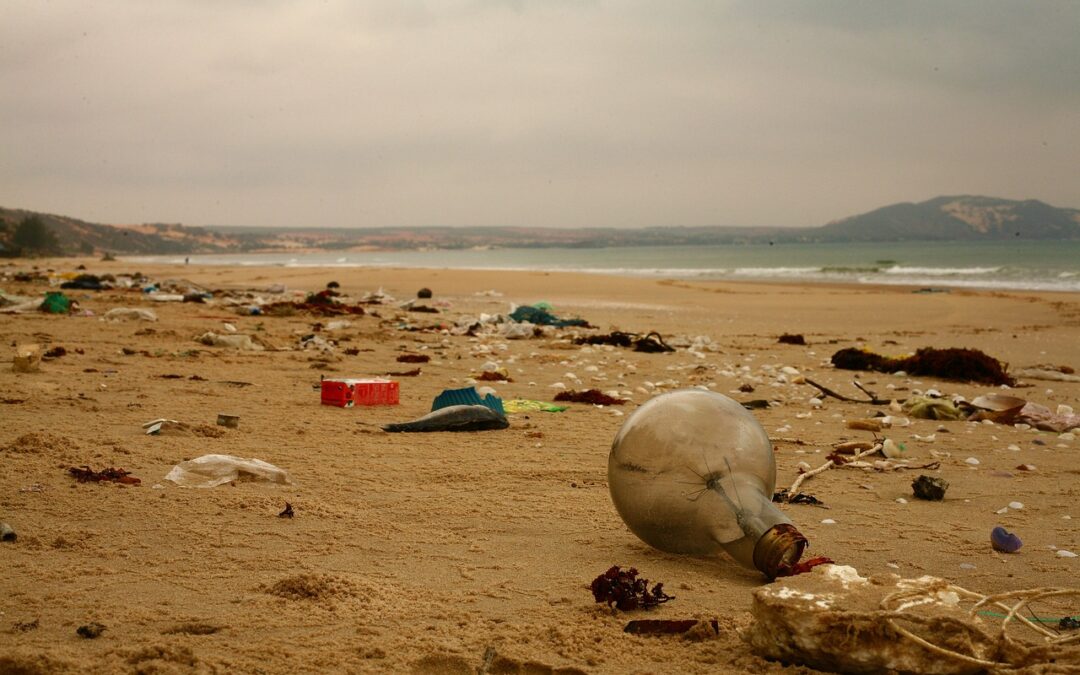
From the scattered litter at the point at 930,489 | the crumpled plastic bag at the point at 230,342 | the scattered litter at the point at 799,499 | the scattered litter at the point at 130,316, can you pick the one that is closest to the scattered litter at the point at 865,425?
the scattered litter at the point at 930,489

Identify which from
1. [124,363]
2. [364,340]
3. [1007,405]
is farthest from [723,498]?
[364,340]

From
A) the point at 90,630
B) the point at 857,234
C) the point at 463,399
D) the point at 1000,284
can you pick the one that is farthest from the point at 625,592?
the point at 857,234

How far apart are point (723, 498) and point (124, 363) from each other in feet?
24.7

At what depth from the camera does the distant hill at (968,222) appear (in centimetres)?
15188

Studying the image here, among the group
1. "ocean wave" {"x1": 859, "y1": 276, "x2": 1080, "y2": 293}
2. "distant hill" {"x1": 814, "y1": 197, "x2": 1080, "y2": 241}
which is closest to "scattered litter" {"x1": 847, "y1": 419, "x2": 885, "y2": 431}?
"ocean wave" {"x1": 859, "y1": 276, "x2": 1080, "y2": 293}

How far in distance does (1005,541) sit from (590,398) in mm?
4397

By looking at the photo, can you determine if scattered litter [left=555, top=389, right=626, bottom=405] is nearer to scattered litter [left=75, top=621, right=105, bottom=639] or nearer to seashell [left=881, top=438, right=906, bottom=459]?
seashell [left=881, top=438, right=906, bottom=459]

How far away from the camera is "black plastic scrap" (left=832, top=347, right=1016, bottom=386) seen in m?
9.61

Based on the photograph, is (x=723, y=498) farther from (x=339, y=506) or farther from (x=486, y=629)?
(x=339, y=506)

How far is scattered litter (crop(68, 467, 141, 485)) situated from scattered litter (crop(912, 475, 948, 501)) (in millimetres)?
4091

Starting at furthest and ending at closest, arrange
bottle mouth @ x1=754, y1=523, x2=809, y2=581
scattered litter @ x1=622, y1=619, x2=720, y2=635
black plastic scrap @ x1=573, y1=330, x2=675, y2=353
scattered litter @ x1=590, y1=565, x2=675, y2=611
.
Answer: black plastic scrap @ x1=573, y1=330, x2=675, y2=353 → bottle mouth @ x1=754, y1=523, x2=809, y2=581 → scattered litter @ x1=590, y1=565, x2=675, y2=611 → scattered litter @ x1=622, y1=619, x2=720, y2=635

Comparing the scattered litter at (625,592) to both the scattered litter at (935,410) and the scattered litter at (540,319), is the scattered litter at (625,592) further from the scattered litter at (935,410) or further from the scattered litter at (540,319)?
the scattered litter at (540,319)

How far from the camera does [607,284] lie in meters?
31.8

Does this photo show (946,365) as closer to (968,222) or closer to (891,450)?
(891,450)
